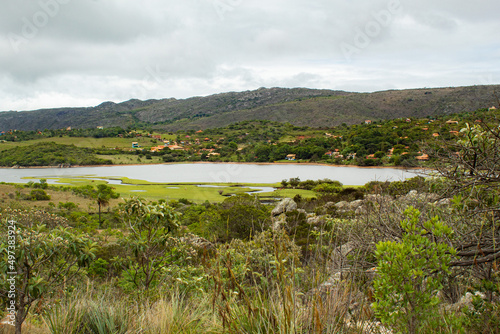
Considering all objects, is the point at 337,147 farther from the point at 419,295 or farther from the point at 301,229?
the point at 419,295

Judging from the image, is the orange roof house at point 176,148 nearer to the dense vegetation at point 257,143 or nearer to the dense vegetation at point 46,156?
the dense vegetation at point 257,143

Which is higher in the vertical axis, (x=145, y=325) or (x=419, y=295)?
(x=419, y=295)

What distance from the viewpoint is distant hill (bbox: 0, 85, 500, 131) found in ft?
308

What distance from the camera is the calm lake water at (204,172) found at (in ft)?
194

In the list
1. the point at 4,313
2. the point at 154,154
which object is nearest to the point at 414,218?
the point at 4,313

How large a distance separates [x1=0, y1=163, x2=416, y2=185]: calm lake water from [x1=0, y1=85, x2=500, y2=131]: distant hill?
28753 mm

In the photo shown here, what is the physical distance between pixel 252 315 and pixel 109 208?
1269 inches

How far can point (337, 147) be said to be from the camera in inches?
2945

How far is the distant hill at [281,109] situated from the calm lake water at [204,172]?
2875 cm

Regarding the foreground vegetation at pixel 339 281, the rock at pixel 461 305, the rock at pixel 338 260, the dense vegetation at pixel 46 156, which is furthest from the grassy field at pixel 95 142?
the rock at pixel 461 305

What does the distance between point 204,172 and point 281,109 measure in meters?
67.9

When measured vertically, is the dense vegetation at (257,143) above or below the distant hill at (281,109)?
below

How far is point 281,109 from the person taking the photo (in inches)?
5049

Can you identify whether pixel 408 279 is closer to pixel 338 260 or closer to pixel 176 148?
pixel 338 260
